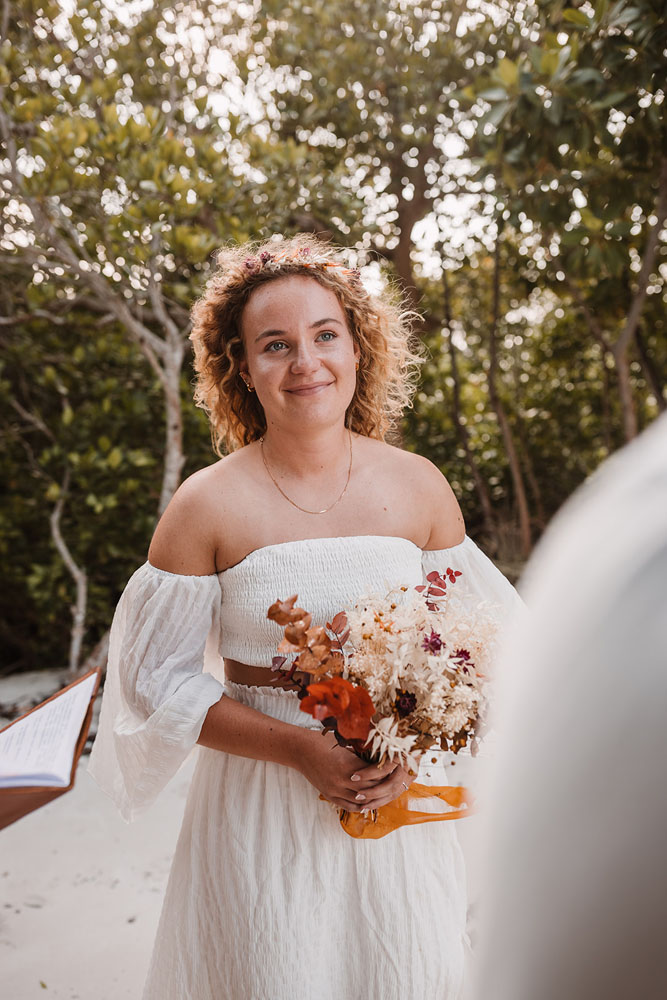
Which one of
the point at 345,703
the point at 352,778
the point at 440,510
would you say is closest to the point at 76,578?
the point at 440,510

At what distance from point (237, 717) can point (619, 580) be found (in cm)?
125

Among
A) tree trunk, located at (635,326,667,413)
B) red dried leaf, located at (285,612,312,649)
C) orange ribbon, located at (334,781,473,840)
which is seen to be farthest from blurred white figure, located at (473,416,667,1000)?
tree trunk, located at (635,326,667,413)

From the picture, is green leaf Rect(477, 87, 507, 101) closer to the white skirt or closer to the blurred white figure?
the white skirt

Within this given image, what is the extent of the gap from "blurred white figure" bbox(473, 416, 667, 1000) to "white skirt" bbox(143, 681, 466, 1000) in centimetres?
120

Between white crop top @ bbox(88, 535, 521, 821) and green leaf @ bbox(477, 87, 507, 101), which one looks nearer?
white crop top @ bbox(88, 535, 521, 821)

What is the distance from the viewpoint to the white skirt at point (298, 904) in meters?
1.45

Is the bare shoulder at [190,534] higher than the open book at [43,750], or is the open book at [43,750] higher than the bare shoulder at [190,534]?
the bare shoulder at [190,534]

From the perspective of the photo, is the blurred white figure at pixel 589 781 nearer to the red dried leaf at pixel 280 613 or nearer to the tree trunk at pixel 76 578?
the red dried leaf at pixel 280 613

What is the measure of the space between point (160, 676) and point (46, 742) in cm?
47

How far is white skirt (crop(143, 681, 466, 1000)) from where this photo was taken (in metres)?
1.45

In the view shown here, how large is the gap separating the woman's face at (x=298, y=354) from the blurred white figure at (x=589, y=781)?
4.05 feet

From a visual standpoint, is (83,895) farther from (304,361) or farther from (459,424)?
(459,424)

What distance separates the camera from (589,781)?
13.4 inches

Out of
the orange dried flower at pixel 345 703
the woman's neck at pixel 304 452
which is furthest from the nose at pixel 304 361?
the orange dried flower at pixel 345 703
